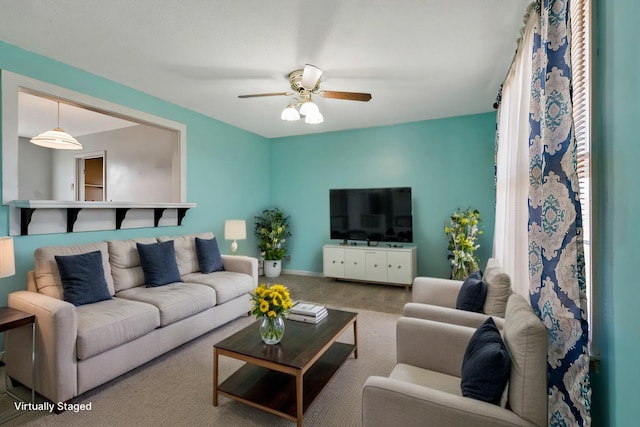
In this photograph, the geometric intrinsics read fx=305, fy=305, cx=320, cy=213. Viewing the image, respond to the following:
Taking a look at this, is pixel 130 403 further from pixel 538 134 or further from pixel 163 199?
pixel 163 199

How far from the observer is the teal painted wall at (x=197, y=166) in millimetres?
2688

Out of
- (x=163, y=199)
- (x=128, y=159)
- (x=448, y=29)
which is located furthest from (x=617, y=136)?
(x=128, y=159)

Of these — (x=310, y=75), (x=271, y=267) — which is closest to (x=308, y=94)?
(x=310, y=75)

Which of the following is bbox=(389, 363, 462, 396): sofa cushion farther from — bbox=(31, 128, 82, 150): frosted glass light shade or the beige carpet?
bbox=(31, 128, 82, 150): frosted glass light shade

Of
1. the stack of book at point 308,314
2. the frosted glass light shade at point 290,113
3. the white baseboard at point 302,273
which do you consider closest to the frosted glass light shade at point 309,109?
the frosted glass light shade at point 290,113

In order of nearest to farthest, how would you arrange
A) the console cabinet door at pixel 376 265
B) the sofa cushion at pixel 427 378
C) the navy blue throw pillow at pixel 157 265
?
the sofa cushion at pixel 427 378
the navy blue throw pillow at pixel 157 265
the console cabinet door at pixel 376 265

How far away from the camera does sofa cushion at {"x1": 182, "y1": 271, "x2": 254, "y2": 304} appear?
128 inches

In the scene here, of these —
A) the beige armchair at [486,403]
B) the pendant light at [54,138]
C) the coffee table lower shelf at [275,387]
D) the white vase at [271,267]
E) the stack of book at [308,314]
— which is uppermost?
the pendant light at [54,138]

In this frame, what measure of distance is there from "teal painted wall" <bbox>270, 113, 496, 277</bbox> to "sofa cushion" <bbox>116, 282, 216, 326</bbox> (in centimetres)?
291

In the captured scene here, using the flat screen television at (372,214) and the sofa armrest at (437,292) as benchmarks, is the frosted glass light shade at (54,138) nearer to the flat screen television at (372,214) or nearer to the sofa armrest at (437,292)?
the flat screen television at (372,214)

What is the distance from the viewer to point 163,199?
506cm

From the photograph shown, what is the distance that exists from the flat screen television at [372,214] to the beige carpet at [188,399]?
7.77ft

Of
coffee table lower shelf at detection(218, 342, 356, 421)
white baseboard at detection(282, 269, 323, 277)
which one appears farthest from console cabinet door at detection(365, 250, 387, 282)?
coffee table lower shelf at detection(218, 342, 356, 421)

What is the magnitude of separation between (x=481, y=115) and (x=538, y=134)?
11.5 ft
